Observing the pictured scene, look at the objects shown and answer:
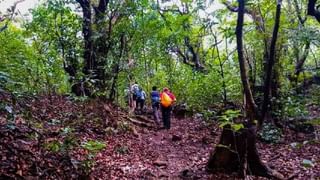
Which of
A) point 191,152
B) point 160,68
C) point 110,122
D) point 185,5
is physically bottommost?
point 191,152

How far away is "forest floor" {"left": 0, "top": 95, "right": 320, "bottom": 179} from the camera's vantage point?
547 centimetres

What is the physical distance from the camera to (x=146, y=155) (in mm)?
9383

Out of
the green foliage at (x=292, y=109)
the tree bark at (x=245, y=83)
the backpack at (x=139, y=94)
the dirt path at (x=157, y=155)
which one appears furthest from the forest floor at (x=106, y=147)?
the backpack at (x=139, y=94)

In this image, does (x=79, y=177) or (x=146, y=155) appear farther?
(x=146, y=155)

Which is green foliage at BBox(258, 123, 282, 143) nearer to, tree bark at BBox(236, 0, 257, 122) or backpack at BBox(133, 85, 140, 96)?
tree bark at BBox(236, 0, 257, 122)

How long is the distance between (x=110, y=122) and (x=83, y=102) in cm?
109

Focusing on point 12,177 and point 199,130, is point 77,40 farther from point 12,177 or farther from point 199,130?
point 12,177

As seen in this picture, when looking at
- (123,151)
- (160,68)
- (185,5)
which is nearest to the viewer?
(123,151)

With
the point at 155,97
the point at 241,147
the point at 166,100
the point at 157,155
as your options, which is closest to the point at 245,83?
→ the point at 241,147

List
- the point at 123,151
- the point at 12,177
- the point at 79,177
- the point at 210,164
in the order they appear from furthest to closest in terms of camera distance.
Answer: the point at 123,151 → the point at 210,164 → the point at 79,177 → the point at 12,177

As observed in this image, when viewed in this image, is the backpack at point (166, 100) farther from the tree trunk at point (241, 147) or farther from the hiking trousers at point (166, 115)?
the tree trunk at point (241, 147)

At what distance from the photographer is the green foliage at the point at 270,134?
11.1 meters

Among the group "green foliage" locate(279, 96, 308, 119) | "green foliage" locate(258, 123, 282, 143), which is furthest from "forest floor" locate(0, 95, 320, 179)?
"green foliage" locate(279, 96, 308, 119)

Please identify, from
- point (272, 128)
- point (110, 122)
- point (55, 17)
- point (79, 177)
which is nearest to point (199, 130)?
point (272, 128)
